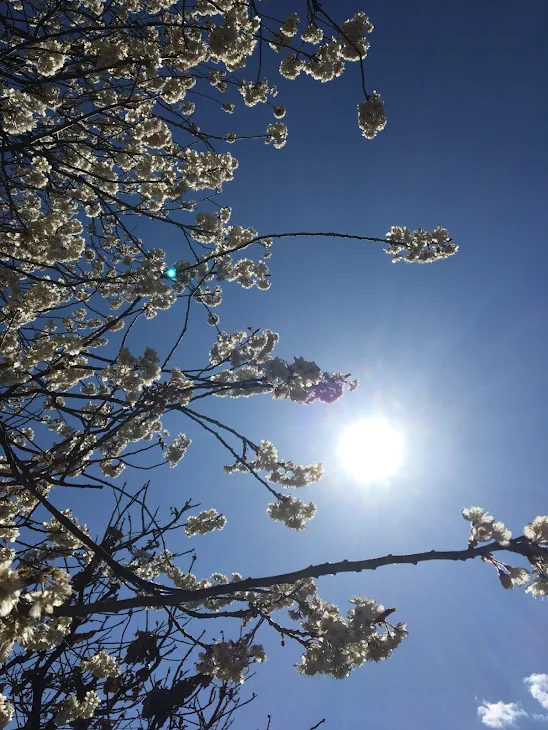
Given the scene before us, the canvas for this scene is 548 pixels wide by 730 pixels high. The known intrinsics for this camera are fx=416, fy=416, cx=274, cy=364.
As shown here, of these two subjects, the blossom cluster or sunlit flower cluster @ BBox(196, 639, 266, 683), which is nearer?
the blossom cluster

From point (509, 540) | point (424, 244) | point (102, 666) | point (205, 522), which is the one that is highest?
point (424, 244)

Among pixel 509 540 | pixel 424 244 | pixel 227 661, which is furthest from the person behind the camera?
pixel 424 244

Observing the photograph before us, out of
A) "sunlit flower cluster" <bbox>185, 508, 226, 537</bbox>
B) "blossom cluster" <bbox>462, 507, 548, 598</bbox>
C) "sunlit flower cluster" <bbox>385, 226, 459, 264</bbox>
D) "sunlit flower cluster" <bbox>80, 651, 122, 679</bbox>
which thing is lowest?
"blossom cluster" <bbox>462, 507, 548, 598</bbox>

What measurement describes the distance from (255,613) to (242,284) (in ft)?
19.6

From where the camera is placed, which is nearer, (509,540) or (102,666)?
(509,540)

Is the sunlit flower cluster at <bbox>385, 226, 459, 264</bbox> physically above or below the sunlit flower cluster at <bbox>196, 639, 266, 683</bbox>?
above

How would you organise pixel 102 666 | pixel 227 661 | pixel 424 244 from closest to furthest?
pixel 227 661
pixel 102 666
pixel 424 244

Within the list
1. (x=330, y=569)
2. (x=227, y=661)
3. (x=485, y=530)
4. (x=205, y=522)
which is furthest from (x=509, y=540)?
(x=205, y=522)

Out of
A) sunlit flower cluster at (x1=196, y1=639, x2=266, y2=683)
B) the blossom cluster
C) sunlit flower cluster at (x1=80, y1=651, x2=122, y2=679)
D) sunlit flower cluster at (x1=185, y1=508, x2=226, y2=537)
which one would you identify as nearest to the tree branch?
the blossom cluster

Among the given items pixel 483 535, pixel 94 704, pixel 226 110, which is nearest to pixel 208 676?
pixel 94 704

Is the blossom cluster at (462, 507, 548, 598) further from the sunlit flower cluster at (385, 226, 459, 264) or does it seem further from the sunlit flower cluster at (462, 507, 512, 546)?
the sunlit flower cluster at (385, 226, 459, 264)

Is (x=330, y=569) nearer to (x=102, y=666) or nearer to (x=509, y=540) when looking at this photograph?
(x=509, y=540)

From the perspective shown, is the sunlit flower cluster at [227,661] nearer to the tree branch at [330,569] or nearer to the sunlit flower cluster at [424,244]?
the tree branch at [330,569]

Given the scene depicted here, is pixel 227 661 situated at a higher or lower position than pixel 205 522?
lower
